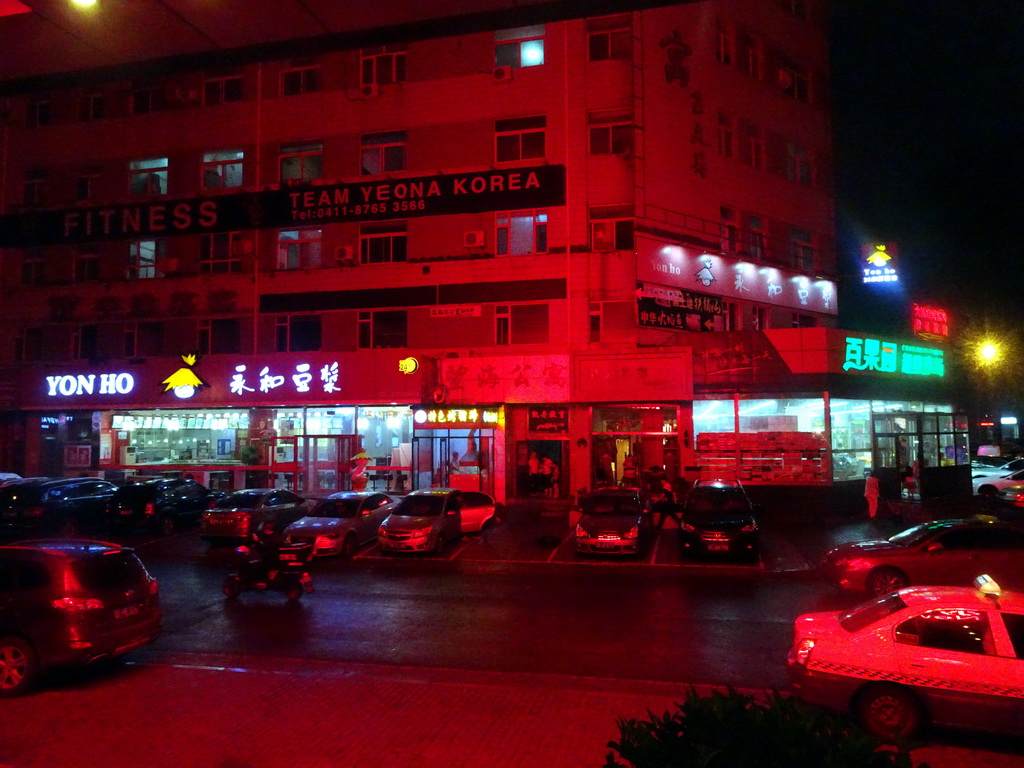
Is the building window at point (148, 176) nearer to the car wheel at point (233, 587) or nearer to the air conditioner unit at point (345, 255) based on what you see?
the air conditioner unit at point (345, 255)

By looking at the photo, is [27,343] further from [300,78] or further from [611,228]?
[611,228]

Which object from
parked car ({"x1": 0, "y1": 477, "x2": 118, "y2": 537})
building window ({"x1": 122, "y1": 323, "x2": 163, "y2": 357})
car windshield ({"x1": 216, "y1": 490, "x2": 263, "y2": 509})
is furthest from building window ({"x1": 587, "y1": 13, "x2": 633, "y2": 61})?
parked car ({"x1": 0, "y1": 477, "x2": 118, "y2": 537})

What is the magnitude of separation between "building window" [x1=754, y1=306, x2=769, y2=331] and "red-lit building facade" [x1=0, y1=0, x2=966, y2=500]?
14 centimetres

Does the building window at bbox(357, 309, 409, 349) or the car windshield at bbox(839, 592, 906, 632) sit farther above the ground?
the building window at bbox(357, 309, 409, 349)

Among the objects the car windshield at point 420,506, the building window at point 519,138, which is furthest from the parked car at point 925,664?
the building window at point 519,138

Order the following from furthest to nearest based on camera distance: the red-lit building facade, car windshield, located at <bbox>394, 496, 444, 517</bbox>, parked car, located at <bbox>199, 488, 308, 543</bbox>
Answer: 1. the red-lit building facade
2. parked car, located at <bbox>199, 488, 308, 543</bbox>
3. car windshield, located at <bbox>394, 496, 444, 517</bbox>

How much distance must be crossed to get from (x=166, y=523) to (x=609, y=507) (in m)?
13.1

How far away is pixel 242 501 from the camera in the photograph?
1942cm

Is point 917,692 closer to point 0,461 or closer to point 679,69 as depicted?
point 679,69

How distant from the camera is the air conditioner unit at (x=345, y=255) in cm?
2573

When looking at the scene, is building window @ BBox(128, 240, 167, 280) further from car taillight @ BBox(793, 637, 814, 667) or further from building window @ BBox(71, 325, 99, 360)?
car taillight @ BBox(793, 637, 814, 667)

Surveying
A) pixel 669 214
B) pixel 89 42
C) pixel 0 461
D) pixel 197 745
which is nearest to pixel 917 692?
pixel 197 745

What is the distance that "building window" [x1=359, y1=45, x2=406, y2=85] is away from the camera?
25.8m

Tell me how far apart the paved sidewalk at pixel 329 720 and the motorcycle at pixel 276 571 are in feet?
13.4
